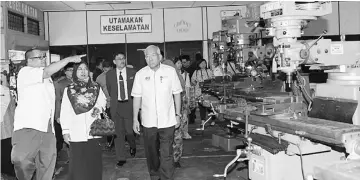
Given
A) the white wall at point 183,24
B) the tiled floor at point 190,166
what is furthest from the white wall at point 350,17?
the tiled floor at point 190,166

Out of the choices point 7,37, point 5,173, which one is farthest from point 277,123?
point 7,37

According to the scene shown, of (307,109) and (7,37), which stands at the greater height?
(7,37)

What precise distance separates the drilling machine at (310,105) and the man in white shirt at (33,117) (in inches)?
65.7

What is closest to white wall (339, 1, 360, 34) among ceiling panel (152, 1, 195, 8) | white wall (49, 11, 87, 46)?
ceiling panel (152, 1, 195, 8)

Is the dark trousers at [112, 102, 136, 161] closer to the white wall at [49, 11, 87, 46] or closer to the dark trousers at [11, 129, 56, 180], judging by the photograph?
the dark trousers at [11, 129, 56, 180]

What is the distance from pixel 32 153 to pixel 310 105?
256 cm

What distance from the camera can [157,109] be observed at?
165 inches

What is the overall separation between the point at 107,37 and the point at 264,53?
621cm

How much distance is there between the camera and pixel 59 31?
10.7 meters

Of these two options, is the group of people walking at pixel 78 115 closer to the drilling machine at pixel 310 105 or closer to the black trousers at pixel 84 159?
the black trousers at pixel 84 159

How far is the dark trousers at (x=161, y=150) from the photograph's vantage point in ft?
13.7

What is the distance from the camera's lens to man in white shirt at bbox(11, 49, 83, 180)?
11.8ft

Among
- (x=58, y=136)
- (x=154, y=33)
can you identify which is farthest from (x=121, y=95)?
(x=154, y=33)

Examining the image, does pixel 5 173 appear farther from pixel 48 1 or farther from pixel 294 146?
pixel 48 1
